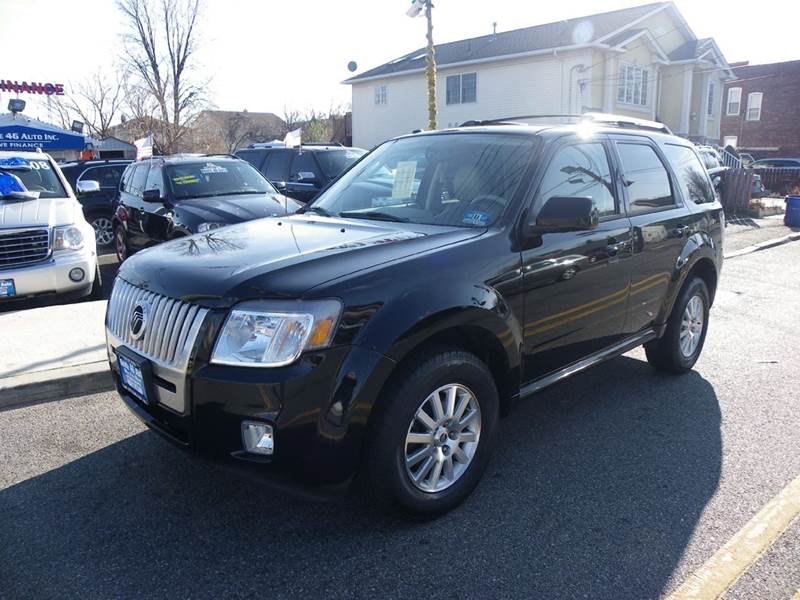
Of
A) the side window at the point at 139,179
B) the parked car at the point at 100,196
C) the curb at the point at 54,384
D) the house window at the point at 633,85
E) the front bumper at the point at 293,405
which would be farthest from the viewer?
the house window at the point at 633,85

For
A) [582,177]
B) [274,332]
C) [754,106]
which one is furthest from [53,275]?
[754,106]

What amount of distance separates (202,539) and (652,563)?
Result: 2.01 meters

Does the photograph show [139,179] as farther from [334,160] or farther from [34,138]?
[34,138]

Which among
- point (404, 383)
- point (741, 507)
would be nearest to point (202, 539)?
point (404, 383)

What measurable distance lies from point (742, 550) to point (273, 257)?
8.20ft

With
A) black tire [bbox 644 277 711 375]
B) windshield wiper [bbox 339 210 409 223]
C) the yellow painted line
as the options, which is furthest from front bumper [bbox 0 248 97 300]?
the yellow painted line

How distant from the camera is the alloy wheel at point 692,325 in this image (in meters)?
5.10

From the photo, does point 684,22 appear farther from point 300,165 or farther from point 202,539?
point 202,539

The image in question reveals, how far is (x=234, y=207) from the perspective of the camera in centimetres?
819

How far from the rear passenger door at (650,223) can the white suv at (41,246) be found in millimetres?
5335

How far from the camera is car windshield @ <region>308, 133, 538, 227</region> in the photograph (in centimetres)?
361

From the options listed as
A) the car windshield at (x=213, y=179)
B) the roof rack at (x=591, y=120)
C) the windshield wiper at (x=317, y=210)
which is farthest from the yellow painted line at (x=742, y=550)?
the car windshield at (x=213, y=179)

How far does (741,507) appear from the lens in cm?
325

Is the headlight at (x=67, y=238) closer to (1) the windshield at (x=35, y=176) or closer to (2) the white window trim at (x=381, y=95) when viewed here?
(1) the windshield at (x=35, y=176)
